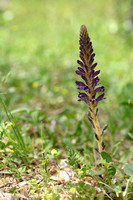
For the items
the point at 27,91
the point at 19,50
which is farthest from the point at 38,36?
the point at 27,91

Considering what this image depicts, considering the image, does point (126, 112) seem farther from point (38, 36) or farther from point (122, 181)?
point (38, 36)

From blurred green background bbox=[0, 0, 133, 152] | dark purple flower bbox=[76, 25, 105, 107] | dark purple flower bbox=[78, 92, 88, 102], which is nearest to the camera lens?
dark purple flower bbox=[76, 25, 105, 107]

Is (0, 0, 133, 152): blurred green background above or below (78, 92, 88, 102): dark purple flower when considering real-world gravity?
above

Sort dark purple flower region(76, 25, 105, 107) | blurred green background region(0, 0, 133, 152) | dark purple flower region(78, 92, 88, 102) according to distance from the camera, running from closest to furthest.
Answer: dark purple flower region(76, 25, 105, 107) < dark purple flower region(78, 92, 88, 102) < blurred green background region(0, 0, 133, 152)

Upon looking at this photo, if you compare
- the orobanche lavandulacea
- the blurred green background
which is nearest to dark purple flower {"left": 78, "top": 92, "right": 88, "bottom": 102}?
→ the orobanche lavandulacea

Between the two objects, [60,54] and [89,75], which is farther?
[60,54]

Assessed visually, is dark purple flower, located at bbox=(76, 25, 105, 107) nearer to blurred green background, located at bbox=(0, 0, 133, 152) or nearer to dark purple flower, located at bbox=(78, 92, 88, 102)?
dark purple flower, located at bbox=(78, 92, 88, 102)

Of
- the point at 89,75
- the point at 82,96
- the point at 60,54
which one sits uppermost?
the point at 60,54

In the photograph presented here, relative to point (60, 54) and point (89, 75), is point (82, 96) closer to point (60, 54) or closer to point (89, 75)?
point (89, 75)

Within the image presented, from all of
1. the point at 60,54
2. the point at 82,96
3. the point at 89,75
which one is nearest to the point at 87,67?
the point at 89,75

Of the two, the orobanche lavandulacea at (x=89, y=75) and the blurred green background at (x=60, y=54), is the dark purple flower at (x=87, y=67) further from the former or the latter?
the blurred green background at (x=60, y=54)
